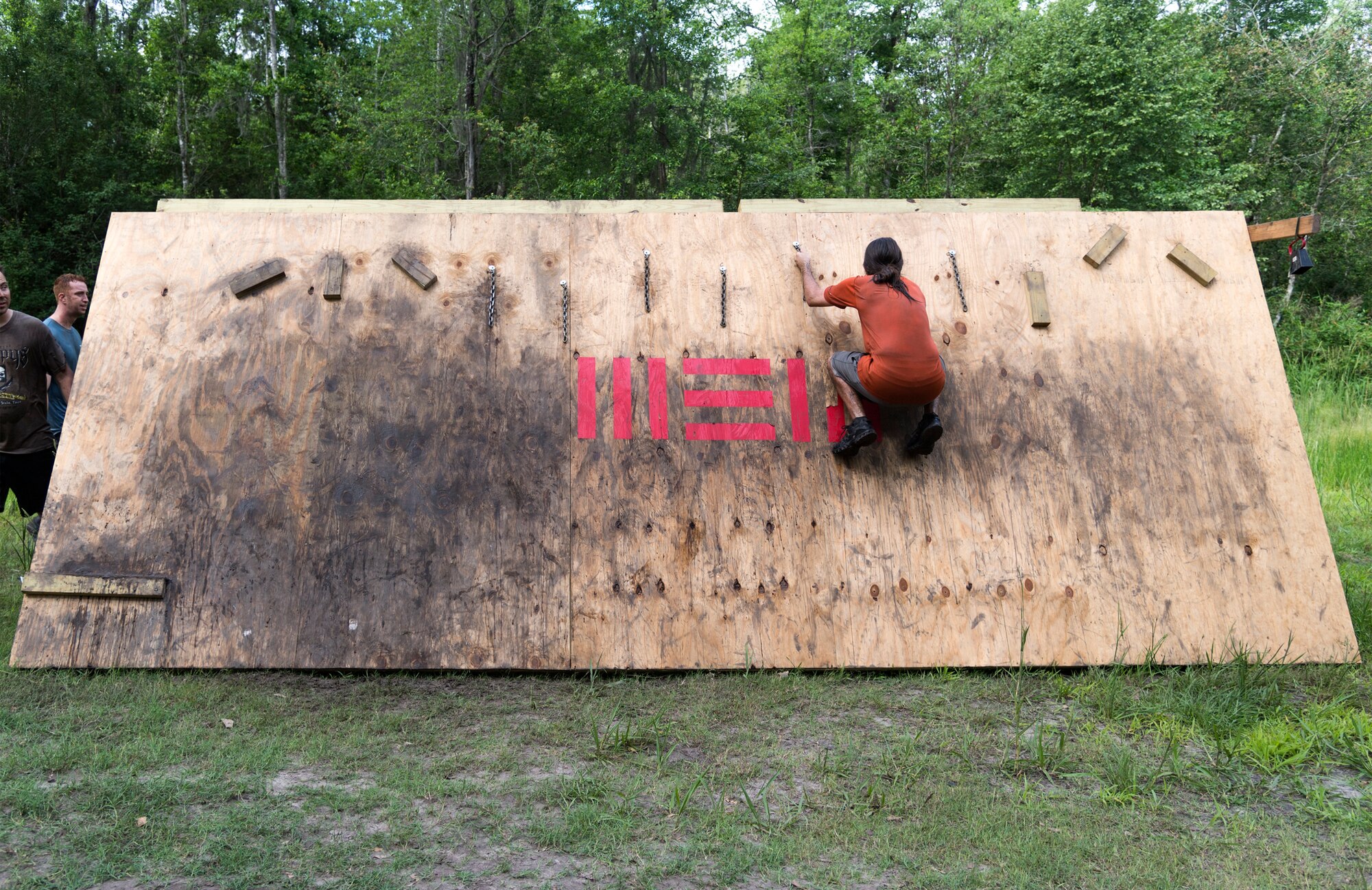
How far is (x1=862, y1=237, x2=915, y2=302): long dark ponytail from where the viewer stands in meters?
4.36

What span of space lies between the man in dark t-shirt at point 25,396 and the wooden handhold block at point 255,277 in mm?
1014

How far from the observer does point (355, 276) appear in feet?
15.8

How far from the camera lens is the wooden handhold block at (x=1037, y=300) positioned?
482 cm

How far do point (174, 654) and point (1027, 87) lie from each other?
80.7 ft

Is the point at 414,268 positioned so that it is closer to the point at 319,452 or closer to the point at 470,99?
the point at 319,452

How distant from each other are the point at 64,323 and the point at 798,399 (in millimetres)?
4223

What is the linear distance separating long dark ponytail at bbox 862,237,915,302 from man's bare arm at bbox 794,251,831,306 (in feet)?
0.92

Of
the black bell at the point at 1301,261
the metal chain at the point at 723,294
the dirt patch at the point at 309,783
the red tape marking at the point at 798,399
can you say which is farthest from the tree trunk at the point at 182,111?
the black bell at the point at 1301,261

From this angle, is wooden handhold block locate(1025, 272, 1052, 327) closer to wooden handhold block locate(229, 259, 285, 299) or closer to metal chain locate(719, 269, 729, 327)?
metal chain locate(719, 269, 729, 327)

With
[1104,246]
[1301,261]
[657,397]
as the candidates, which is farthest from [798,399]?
[1301,261]

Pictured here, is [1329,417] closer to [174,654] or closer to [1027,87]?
[174,654]

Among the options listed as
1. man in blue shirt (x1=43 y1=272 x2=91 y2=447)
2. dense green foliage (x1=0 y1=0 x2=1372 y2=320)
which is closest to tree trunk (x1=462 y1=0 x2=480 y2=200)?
dense green foliage (x1=0 y1=0 x2=1372 y2=320)

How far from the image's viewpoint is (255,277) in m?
4.73

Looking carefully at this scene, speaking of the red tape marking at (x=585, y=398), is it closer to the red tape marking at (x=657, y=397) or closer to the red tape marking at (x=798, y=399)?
the red tape marking at (x=657, y=397)
